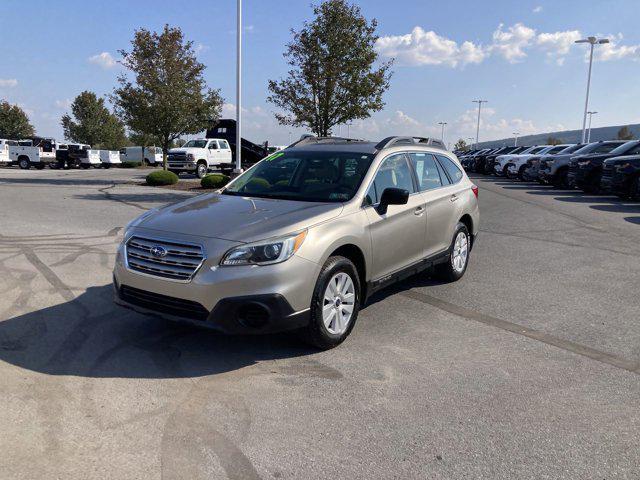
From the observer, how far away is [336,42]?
18.7m

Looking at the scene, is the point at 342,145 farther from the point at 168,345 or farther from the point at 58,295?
the point at 58,295

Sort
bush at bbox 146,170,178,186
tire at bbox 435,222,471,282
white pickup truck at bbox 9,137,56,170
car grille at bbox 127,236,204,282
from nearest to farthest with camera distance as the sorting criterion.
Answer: car grille at bbox 127,236,204,282 < tire at bbox 435,222,471,282 < bush at bbox 146,170,178,186 < white pickup truck at bbox 9,137,56,170

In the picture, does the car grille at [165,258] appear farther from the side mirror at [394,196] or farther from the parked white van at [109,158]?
the parked white van at [109,158]

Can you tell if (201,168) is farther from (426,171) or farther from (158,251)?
(158,251)

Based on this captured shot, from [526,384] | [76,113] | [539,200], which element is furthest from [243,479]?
[76,113]

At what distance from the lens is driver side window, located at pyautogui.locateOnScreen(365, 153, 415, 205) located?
5.14 m

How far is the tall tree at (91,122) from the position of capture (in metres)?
65.9

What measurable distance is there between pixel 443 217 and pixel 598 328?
6.49 feet

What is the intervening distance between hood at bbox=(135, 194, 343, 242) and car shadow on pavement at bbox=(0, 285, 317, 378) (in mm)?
767

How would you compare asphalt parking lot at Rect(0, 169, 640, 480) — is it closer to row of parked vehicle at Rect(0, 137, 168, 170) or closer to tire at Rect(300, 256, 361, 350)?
tire at Rect(300, 256, 361, 350)

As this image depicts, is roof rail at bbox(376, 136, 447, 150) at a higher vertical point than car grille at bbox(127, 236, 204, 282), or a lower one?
higher

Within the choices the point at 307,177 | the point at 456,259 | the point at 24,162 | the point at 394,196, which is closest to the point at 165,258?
the point at 307,177

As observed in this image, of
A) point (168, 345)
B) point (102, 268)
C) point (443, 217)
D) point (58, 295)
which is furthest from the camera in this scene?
point (102, 268)

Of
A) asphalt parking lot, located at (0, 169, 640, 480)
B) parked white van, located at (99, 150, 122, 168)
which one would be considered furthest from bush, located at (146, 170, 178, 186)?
parked white van, located at (99, 150, 122, 168)
